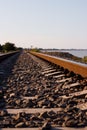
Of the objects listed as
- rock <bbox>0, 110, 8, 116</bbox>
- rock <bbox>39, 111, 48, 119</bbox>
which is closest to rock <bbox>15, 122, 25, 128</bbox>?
rock <bbox>39, 111, 48, 119</bbox>

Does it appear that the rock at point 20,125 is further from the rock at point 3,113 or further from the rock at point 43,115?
the rock at point 3,113

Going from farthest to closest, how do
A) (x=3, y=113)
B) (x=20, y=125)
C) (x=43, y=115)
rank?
(x=3, y=113), (x=43, y=115), (x=20, y=125)

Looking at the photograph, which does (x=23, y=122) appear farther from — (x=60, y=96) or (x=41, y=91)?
(x=41, y=91)

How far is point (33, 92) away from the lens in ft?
22.4

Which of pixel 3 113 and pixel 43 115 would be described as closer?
pixel 43 115

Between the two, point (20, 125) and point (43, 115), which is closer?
point (20, 125)

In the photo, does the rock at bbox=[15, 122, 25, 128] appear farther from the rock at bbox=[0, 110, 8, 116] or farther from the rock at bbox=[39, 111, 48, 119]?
the rock at bbox=[0, 110, 8, 116]

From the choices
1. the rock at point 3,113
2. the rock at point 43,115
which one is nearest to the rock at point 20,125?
the rock at point 43,115

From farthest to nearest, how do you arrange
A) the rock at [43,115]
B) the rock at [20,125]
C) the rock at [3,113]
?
the rock at [3,113]
the rock at [43,115]
the rock at [20,125]

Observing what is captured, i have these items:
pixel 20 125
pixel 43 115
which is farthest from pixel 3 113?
pixel 20 125

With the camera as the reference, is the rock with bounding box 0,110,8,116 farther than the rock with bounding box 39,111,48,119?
Yes

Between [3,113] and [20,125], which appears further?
[3,113]

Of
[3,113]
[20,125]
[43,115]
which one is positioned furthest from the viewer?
[3,113]

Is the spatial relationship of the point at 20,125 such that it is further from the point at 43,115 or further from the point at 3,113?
the point at 3,113
